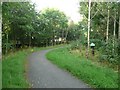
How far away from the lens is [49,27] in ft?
162

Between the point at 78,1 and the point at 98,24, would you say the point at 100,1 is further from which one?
the point at 98,24

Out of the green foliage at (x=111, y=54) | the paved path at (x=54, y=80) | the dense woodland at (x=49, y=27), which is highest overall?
the dense woodland at (x=49, y=27)

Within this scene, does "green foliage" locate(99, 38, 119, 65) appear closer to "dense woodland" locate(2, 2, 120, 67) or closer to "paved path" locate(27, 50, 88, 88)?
"dense woodland" locate(2, 2, 120, 67)

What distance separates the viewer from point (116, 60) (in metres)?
17.2

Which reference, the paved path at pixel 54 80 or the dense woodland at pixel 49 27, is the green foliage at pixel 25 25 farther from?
the paved path at pixel 54 80

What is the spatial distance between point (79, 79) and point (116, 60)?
5.82m

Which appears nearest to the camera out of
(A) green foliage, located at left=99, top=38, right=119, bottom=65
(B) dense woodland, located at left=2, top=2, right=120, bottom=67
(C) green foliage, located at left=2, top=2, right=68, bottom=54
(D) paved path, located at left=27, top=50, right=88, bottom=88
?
(D) paved path, located at left=27, top=50, right=88, bottom=88

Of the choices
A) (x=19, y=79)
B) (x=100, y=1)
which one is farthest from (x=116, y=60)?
(x=100, y=1)

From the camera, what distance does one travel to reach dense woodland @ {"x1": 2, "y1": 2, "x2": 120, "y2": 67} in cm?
1970

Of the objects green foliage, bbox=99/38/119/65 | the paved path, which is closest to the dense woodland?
green foliage, bbox=99/38/119/65

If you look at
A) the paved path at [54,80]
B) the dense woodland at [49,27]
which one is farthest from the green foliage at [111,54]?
the paved path at [54,80]

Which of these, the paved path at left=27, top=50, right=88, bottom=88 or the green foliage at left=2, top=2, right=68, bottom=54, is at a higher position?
the green foliage at left=2, top=2, right=68, bottom=54

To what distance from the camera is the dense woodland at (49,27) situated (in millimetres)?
19703

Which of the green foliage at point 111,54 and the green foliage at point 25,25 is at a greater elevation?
the green foliage at point 25,25
